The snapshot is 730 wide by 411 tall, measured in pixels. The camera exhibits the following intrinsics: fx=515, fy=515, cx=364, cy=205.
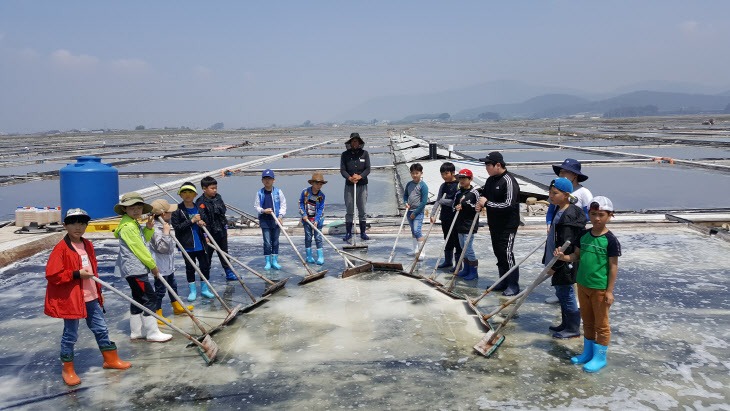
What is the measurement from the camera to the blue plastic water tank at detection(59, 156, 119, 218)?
31.4 ft

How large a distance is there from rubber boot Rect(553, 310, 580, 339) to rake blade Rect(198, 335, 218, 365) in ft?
9.75

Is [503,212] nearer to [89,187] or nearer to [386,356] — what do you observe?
[386,356]

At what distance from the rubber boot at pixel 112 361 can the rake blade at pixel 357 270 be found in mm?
2975

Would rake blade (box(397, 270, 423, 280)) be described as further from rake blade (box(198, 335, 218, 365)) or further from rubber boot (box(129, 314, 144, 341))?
rubber boot (box(129, 314, 144, 341))

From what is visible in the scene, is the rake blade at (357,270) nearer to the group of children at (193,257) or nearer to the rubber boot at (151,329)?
the group of children at (193,257)

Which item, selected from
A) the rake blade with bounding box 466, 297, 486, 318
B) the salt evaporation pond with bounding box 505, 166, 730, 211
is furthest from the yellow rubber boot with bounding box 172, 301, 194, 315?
the salt evaporation pond with bounding box 505, 166, 730, 211

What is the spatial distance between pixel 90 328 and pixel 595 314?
3.85m

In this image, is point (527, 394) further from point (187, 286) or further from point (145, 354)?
point (187, 286)

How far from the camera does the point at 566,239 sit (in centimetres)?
427

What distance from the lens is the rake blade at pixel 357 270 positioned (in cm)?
658

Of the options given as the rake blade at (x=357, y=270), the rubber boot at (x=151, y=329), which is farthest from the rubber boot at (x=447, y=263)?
the rubber boot at (x=151, y=329)

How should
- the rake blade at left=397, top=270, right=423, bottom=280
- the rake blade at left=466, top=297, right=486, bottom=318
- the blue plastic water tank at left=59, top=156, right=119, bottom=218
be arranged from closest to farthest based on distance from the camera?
the rake blade at left=466, top=297, right=486, bottom=318 → the rake blade at left=397, top=270, right=423, bottom=280 → the blue plastic water tank at left=59, top=156, right=119, bottom=218

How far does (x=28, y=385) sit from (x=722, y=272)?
747cm

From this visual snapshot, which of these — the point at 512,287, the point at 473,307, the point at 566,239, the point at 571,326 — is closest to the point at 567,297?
the point at 571,326
